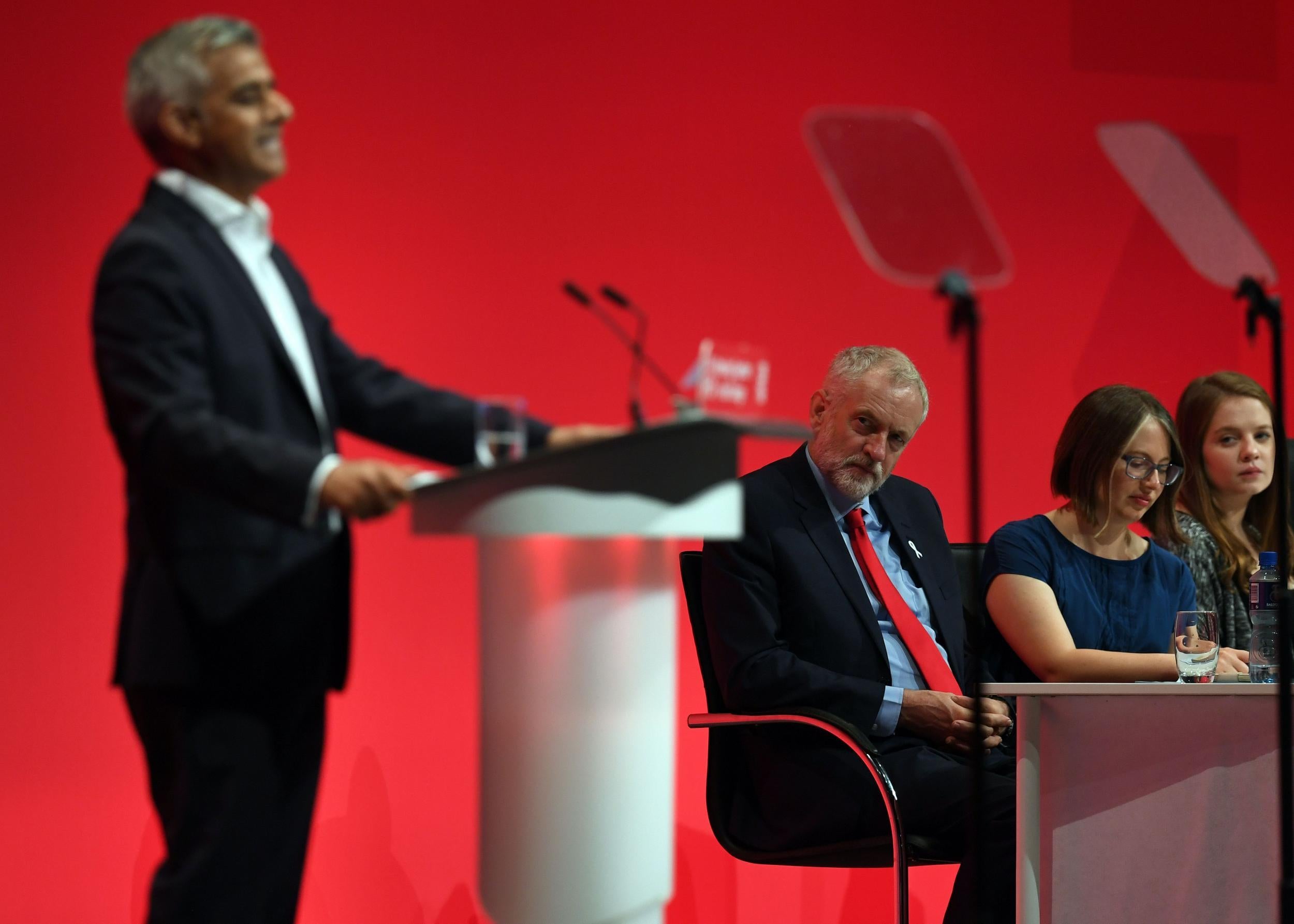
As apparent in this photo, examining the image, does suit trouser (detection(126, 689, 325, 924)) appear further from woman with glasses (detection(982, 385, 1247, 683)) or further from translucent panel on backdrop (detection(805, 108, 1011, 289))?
woman with glasses (detection(982, 385, 1247, 683))

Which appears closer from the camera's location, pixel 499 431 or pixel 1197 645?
pixel 499 431

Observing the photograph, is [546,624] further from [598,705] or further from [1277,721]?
[1277,721]

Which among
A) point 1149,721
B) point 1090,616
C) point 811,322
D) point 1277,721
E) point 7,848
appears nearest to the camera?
point 1277,721

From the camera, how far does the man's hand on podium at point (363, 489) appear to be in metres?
1.52

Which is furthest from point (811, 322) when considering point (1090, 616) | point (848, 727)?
point (848, 727)

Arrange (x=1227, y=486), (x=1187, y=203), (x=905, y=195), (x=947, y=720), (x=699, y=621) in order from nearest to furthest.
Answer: (x=905, y=195) < (x=1187, y=203) < (x=947, y=720) < (x=699, y=621) < (x=1227, y=486)

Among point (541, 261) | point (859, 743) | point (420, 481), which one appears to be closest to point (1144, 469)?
point (859, 743)

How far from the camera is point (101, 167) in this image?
10.8 ft

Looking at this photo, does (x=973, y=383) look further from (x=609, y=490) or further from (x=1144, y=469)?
(x=1144, y=469)

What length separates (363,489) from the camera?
1521 mm

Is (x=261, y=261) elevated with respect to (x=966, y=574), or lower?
elevated

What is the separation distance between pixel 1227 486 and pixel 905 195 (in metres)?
1.74

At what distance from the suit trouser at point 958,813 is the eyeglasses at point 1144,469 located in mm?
689

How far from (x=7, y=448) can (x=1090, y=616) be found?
90.5 inches
